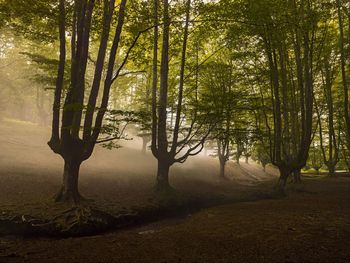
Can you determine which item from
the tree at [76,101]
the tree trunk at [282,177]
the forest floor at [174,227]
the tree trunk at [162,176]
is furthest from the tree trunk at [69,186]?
the tree trunk at [282,177]

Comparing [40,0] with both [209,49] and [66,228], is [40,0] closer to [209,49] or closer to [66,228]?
[66,228]

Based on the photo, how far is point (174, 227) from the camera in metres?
10.2

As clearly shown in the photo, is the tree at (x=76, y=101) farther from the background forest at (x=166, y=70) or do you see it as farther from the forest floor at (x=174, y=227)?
the forest floor at (x=174, y=227)

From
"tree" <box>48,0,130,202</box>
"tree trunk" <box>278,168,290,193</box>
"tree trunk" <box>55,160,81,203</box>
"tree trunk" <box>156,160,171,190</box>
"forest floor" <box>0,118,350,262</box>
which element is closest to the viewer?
"forest floor" <box>0,118,350,262</box>

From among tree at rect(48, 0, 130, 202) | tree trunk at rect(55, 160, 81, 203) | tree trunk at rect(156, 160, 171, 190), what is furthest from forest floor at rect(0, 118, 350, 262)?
tree at rect(48, 0, 130, 202)

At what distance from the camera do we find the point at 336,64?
23.4m

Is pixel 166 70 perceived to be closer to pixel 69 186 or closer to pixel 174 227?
pixel 69 186

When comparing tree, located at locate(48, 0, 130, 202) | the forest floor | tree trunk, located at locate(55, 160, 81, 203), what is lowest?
the forest floor

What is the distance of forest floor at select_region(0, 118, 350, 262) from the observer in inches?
261

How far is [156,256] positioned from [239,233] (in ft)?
11.0

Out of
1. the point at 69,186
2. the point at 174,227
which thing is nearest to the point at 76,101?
the point at 69,186

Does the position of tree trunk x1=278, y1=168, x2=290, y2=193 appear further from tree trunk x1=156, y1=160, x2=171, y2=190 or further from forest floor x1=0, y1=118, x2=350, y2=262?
tree trunk x1=156, y1=160, x2=171, y2=190

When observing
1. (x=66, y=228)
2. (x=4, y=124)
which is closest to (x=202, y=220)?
(x=66, y=228)

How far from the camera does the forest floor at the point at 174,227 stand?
6629 millimetres
